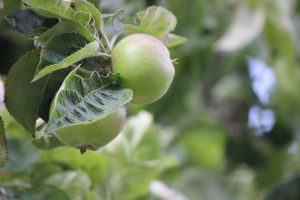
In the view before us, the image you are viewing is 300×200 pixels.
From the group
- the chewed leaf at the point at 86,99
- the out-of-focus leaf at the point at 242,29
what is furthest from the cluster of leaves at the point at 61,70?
the out-of-focus leaf at the point at 242,29

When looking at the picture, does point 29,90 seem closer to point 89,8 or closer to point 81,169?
point 89,8

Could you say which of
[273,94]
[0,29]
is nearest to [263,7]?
[273,94]

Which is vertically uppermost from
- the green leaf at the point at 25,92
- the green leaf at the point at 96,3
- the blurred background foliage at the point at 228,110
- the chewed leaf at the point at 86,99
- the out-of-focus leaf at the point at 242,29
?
the green leaf at the point at 96,3

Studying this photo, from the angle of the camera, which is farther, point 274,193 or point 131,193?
point 274,193

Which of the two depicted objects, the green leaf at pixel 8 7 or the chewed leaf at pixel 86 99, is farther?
the green leaf at pixel 8 7

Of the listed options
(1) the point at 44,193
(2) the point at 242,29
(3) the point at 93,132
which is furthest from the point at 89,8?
(2) the point at 242,29

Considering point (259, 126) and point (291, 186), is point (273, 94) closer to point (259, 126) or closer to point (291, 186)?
point (259, 126)

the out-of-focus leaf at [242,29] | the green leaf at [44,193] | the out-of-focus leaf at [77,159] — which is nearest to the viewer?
the green leaf at [44,193]

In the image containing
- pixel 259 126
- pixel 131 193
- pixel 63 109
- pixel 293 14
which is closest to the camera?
pixel 63 109

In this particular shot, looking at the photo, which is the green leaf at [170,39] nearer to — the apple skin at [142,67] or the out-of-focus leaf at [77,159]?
the apple skin at [142,67]
